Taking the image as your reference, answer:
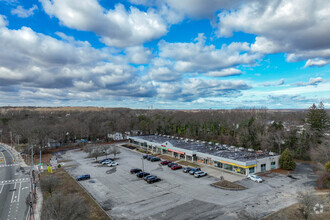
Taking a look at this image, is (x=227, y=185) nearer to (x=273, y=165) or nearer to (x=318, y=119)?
(x=273, y=165)

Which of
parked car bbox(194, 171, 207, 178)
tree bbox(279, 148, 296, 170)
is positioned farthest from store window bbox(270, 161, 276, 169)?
parked car bbox(194, 171, 207, 178)

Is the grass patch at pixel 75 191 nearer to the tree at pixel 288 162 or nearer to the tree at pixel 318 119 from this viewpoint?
the tree at pixel 288 162

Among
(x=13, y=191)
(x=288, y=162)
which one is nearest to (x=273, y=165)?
(x=288, y=162)

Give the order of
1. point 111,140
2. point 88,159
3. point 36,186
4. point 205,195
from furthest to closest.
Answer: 1. point 111,140
2. point 88,159
3. point 36,186
4. point 205,195

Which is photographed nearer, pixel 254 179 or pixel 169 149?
pixel 254 179

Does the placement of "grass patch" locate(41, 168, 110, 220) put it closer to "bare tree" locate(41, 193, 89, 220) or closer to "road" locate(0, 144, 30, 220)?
"road" locate(0, 144, 30, 220)

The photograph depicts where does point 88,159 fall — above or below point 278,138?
below

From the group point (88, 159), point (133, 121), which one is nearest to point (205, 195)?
point (88, 159)

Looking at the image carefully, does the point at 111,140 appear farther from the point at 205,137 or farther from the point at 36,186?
the point at 36,186

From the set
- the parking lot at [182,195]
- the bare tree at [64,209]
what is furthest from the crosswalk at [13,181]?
the bare tree at [64,209]
